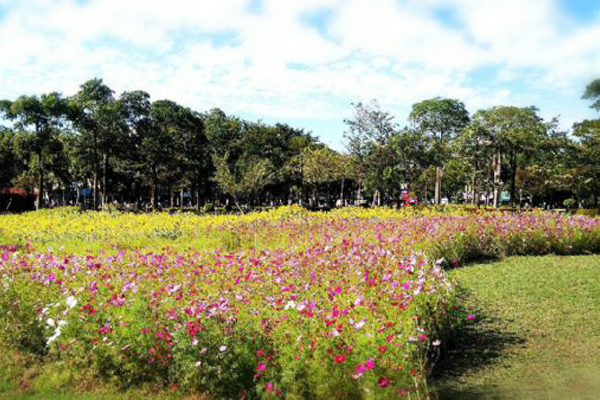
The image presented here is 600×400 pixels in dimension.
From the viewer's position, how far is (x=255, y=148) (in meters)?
41.3

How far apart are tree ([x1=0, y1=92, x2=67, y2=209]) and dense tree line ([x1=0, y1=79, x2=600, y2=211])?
0.06 m

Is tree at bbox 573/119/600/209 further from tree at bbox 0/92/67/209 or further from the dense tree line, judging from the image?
tree at bbox 0/92/67/209

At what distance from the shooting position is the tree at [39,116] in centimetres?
2869

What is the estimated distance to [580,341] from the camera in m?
5.66

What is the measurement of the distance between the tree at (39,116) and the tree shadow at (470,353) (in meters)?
28.2

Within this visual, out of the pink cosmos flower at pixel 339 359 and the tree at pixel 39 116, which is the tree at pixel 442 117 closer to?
the tree at pixel 39 116

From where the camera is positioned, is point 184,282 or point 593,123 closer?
point 184,282

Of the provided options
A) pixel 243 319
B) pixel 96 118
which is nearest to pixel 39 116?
→ pixel 96 118

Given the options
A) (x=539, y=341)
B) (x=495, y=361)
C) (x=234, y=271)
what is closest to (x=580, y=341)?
(x=539, y=341)

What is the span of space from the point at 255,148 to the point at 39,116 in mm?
16449

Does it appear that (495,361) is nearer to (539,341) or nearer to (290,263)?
(539,341)

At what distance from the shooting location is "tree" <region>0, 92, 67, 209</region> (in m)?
28.7

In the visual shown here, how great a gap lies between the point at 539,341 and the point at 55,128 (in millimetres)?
30491

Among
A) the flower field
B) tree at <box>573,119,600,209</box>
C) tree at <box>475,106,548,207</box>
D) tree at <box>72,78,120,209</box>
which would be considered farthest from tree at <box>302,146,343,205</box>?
the flower field
